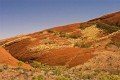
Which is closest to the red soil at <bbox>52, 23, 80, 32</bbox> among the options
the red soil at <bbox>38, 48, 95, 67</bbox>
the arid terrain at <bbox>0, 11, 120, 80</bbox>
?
the arid terrain at <bbox>0, 11, 120, 80</bbox>

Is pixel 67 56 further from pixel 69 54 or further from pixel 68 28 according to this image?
pixel 68 28

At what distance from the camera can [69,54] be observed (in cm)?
4106

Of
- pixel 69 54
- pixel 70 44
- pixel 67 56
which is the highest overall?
pixel 70 44

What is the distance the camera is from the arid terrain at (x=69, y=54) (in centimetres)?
2446

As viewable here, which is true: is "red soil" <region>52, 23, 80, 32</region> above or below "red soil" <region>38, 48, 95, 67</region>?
above

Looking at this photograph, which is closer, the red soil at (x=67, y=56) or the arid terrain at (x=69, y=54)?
the arid terrain at (x=69, y=54)

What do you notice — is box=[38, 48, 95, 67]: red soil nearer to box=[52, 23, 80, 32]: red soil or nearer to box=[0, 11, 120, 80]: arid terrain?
box=[0, 11, 120, 80]: arid terrain

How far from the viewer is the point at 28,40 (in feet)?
170

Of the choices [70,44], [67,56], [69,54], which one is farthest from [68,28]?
[67,56]

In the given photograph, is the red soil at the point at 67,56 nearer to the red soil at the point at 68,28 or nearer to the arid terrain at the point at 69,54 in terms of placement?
the arid terrain at the point at 69,54

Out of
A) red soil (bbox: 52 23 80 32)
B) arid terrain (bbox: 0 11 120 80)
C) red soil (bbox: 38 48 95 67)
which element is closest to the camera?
arid terrain (bbox: 0 11 120 80)

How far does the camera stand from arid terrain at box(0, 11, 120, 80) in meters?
24.5

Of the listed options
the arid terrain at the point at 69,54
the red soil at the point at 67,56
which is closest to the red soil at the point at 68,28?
the arid terrain at the point at 69,54

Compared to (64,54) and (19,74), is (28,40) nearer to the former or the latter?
(64,54)
